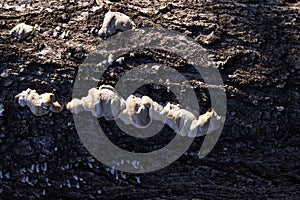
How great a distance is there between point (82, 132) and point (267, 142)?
96 cm

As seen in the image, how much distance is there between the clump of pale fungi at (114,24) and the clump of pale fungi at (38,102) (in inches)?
16.4

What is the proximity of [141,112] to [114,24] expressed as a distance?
18.1 inches

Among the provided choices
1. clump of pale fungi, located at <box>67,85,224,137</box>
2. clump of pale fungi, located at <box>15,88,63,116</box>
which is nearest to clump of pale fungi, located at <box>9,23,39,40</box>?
clump of pale fungi, located at <box>15,88,63,116</box>

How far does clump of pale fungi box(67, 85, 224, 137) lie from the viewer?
2.00m

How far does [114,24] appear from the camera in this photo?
6.70 feet

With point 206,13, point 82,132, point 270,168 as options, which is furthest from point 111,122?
point 270,168

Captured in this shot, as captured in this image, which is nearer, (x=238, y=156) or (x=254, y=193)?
(x=238, y=156)

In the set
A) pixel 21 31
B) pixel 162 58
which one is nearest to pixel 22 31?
pixel 21 31

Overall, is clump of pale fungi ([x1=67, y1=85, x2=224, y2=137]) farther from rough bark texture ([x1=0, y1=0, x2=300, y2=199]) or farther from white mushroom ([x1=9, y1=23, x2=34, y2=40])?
white mushroom ([x1=9, y1=23, x2=34, y2=40])

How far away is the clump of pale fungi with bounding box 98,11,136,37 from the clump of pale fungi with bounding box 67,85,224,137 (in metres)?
0.29

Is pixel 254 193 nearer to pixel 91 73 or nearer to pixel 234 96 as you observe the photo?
pixel 234 96

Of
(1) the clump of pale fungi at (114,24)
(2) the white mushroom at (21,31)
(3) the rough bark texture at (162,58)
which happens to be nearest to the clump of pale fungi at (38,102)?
(3) the rough bark texture at (162,58)

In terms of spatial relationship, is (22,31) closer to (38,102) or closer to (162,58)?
(38,102)

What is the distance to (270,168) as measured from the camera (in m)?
2.19
